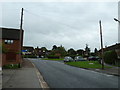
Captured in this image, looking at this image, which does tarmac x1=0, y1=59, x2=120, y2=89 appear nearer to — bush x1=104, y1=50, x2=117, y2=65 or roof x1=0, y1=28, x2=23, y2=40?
bush x1=104, y1=50, x2=117, y2=65

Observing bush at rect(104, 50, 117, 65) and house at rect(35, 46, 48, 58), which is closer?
bush at rect(104, 50, 117, 65)

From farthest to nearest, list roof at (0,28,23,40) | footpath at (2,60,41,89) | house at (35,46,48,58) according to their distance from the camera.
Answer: house at (35,46,48,58), roof at (0,28,23,40), footpath at (2,60,41,89)

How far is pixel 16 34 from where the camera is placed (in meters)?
39.8

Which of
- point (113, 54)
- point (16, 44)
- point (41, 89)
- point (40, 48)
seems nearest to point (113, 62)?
point (113, 54)

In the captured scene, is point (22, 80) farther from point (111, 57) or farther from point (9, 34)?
point (9, 34)

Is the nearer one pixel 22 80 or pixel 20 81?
pixel 20 81

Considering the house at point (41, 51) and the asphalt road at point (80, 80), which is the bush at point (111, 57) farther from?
the house at point (41, 51)

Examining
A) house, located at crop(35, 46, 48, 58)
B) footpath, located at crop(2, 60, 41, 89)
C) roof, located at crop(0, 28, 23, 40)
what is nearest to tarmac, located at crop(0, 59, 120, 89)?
footpath, located at crop(2, 60, 41, 89)

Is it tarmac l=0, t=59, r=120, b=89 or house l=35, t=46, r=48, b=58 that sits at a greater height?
house l=35, t=46, r=48, b=58

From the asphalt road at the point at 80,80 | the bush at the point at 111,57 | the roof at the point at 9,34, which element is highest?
the roof at the point at 9,34

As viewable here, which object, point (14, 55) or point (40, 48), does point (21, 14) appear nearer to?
point (14, 55)

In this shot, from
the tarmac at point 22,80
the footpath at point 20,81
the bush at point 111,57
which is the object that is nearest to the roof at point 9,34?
the bush at point 111,57

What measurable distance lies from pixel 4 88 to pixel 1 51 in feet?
46.2

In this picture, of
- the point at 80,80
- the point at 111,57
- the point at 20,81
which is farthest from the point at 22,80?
the point at 111,57
